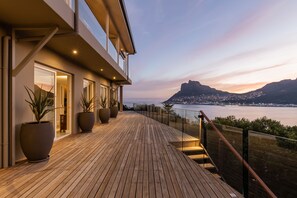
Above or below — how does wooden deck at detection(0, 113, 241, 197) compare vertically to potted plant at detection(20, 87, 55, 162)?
below

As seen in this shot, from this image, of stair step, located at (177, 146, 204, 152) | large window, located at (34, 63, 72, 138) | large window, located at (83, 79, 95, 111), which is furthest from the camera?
large window, located at (83, 79, 95, 111)

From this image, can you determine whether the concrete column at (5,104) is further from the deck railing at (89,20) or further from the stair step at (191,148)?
the stair step at (191,148)

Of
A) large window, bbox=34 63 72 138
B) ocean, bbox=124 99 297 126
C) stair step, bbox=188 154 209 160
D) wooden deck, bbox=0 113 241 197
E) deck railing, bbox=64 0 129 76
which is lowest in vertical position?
stair step, bbox=188 154 209 160

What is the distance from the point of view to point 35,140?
3.62 meters

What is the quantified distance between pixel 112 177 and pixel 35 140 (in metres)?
1.70

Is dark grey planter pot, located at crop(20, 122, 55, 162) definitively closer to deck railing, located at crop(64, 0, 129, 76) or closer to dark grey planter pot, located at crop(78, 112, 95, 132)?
deck railing, located at crop(64, 0, 129, 76)

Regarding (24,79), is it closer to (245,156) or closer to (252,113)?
(245,156)

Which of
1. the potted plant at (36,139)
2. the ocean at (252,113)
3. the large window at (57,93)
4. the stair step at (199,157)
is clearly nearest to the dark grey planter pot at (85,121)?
the large window at (57,93)

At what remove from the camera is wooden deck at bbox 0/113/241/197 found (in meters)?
2.54

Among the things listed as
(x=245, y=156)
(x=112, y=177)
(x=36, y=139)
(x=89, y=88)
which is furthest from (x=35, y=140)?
(x=89, y=88)

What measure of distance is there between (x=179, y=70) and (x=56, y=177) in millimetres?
29383

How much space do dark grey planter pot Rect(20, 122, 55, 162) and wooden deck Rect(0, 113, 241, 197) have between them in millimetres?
177

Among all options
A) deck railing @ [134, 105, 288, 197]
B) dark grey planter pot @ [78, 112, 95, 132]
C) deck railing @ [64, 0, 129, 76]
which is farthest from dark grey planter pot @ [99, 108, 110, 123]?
deck railing @ [134, 105, 288, 197]

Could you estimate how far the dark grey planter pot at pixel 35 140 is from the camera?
3.62 metres
